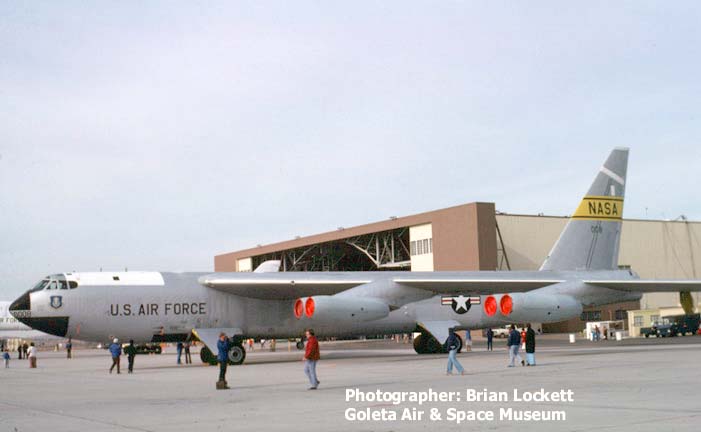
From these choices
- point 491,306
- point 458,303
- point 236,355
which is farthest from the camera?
point 458,303

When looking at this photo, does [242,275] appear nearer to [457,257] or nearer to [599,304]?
[599,304]

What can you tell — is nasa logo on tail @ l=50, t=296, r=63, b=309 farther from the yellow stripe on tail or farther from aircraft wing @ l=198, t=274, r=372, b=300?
the yellow stripe on tail

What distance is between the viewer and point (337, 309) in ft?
89.0

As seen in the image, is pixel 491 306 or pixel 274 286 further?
pixel 491 306

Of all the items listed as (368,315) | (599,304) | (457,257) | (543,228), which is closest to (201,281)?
(368,315)

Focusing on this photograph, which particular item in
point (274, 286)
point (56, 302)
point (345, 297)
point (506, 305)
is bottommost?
point (506, 305)

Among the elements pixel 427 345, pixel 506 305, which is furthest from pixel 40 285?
pixel 506 305

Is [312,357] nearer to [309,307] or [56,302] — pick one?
[309,307]

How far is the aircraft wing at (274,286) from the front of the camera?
27.9 meters

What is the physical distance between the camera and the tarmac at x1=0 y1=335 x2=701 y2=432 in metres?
10.9

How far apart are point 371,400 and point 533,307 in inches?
613

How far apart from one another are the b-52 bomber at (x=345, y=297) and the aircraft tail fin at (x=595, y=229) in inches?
1.7

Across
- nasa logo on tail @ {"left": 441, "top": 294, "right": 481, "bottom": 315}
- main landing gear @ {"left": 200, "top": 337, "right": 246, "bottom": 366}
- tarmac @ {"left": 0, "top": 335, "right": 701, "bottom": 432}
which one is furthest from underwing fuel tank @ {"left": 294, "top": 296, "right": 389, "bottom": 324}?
nasa logo on tail @ {"left": 441, "top": 294, "right": 481, "bottom": 315}

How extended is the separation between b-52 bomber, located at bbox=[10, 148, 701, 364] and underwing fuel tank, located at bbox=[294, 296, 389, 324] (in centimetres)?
4
